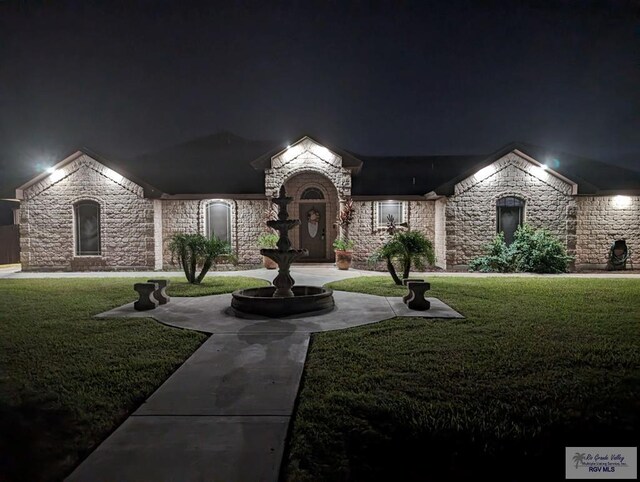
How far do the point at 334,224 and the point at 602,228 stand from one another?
1076 centimetres

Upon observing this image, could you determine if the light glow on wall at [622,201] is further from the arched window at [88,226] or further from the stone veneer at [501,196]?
the arched window at [88,226]

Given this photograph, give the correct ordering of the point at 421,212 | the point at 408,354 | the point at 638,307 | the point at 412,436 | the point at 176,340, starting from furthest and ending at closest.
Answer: the point at 421,212 → the point at 638,307 → the point at 176,340 → the point at 408,354 → the point at 412,436

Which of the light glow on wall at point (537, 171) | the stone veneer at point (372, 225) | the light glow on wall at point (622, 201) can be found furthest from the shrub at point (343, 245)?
the light glow on wall at point (622, 201)

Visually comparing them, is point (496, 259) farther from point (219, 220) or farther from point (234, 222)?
point (219, 220)

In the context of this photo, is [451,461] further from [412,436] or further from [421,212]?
[421,212]

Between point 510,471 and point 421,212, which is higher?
point 421,212

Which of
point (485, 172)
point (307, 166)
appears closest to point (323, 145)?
point (307, 166)

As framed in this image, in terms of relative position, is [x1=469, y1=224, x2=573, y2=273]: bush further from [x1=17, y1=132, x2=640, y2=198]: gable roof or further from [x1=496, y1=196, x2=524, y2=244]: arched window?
[x1=17, y1=132, x2=640, y2=198]: gable roof

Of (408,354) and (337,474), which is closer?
(337,474)

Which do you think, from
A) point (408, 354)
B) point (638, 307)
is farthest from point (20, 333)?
point (638, 307)

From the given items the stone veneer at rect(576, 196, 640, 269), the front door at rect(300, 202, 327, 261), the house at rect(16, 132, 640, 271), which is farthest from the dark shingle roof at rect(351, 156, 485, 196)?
the stone veneer at rect(576, 196, 640, 269)

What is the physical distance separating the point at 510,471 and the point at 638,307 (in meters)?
7.47

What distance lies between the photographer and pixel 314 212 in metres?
18.3

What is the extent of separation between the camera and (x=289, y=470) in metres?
2.72
